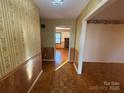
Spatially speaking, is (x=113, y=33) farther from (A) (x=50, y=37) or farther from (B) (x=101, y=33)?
(A) (x=50, y=37)

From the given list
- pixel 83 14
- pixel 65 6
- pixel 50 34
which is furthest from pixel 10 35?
pixel 50 34

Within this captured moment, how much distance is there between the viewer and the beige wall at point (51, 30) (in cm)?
438

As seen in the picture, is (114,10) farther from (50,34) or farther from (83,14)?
(50,34)

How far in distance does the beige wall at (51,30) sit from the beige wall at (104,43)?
2.70 ft

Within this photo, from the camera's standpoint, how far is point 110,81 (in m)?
2.69

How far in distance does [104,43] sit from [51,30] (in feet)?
9.01

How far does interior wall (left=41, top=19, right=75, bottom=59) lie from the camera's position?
439cm

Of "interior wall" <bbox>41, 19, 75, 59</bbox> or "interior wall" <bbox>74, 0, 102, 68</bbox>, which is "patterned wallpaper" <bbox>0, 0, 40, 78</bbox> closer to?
"interior wall" <bbox>74, 0, 102, 68</bbox>

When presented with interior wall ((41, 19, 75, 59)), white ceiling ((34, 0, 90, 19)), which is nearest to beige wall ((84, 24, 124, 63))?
interior wall ((41, 19, 75, 59))

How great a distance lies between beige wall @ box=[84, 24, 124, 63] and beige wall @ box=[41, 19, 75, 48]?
823mm

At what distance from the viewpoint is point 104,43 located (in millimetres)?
4199

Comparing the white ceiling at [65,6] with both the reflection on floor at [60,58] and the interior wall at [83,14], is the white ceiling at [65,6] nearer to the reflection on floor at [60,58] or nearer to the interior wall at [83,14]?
the interior wall at [83,14]

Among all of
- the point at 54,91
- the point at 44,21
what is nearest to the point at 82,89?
the point at 54,91

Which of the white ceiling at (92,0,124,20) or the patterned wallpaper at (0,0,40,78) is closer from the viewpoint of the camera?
the patterned wallpaper at (0,0,40,78)
